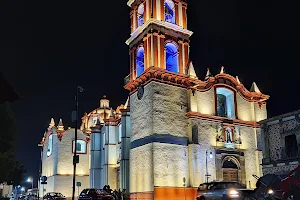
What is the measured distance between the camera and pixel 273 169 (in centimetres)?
3064

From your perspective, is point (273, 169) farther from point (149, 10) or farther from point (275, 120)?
point (149, 10)

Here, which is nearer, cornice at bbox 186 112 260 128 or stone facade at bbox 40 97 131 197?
cornice at bbox 186 112 260 128

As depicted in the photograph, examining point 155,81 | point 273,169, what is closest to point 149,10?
point 155,81

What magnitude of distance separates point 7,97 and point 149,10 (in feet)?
97.3

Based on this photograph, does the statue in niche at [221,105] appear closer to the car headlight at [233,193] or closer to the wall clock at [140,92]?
the wall clock at [140,92]

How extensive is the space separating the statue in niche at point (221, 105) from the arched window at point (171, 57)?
6558 mm

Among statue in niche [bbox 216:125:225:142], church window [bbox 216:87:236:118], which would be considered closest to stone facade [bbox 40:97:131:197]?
statue in niche [bbox 216:125:225:142]

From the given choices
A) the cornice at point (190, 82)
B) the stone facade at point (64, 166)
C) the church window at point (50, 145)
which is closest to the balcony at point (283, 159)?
the cornice at point (190, 82)

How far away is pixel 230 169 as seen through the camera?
39.0 metres

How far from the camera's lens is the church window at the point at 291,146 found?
29781mm

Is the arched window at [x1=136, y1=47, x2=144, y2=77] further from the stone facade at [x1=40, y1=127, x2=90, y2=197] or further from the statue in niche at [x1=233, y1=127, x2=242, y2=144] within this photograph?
the stone facade at [x1=40, y1=127, x2=90, y2=197]

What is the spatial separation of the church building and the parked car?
8.96 meters

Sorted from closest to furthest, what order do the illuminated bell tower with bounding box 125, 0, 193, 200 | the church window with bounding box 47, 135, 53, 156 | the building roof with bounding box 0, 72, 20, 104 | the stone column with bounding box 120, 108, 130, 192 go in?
the building roof with bounding box 0, 72, 20, 104, the illuminated bell tower with bounding box 125, 0, 193, 200, the stone column with bounding box 120, 108, 130, 192, the church window with bounding box 47, 135, 53, 156

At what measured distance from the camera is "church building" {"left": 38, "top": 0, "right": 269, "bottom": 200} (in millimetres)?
35312
